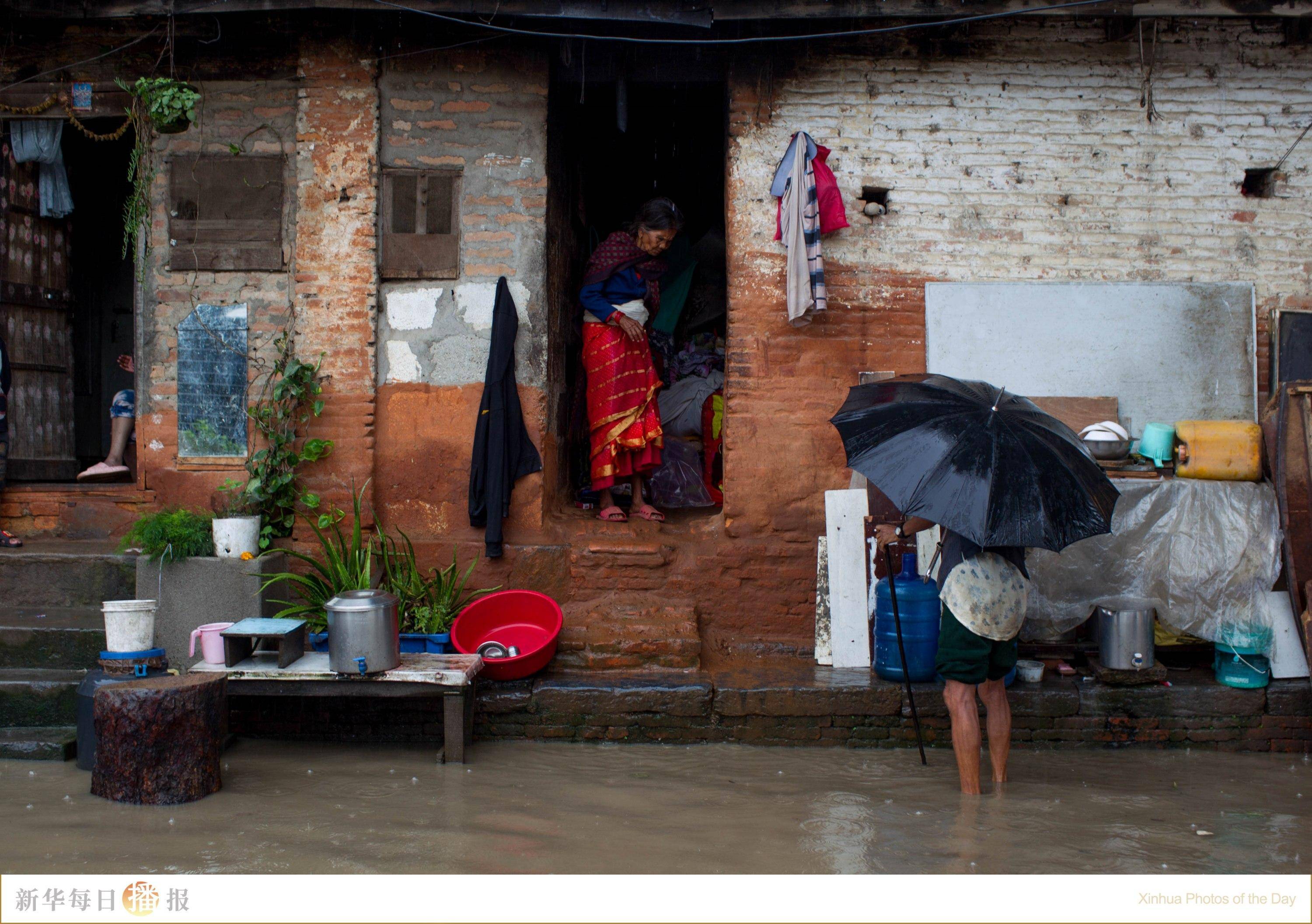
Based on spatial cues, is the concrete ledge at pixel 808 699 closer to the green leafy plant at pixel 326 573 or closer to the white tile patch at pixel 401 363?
the green leafy plant at pixel 326 573

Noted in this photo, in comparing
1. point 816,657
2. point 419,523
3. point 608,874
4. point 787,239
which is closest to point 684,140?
point 787,239

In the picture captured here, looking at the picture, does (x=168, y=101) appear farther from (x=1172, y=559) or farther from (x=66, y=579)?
(x=1172, y=559)

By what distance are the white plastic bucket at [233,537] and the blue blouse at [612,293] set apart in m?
2.78

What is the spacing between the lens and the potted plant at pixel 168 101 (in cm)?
611

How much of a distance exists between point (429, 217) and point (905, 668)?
167 inches

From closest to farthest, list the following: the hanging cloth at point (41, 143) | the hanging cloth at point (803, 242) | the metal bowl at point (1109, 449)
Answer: the metal bowl at point (1109, 449)
the hanging cloth at point (803, 242)
the hanging cloth at point (41, 143)

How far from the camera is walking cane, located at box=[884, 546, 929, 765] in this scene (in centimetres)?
505

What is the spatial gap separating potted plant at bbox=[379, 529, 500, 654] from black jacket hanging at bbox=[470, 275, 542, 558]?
11.9 inches

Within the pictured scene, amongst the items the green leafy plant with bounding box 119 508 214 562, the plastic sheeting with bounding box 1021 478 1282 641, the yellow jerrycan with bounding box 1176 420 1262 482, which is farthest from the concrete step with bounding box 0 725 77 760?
the yellow jerrycan with bounding box 1176 420 1262 482

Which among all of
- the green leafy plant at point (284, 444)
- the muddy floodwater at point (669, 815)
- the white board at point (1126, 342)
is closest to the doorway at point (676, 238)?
the green leafy plant at point (284, 444)

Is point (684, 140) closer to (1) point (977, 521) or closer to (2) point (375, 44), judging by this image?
(2) point (375, 44)

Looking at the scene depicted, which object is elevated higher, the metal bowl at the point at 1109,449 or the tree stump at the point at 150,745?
the metal bowl at the point at 1109,449

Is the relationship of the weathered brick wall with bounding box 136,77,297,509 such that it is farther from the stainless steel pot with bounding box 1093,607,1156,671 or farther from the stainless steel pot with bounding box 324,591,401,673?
the stainless steel pot with bounding box 1093,607,1156,671

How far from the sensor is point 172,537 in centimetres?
574
